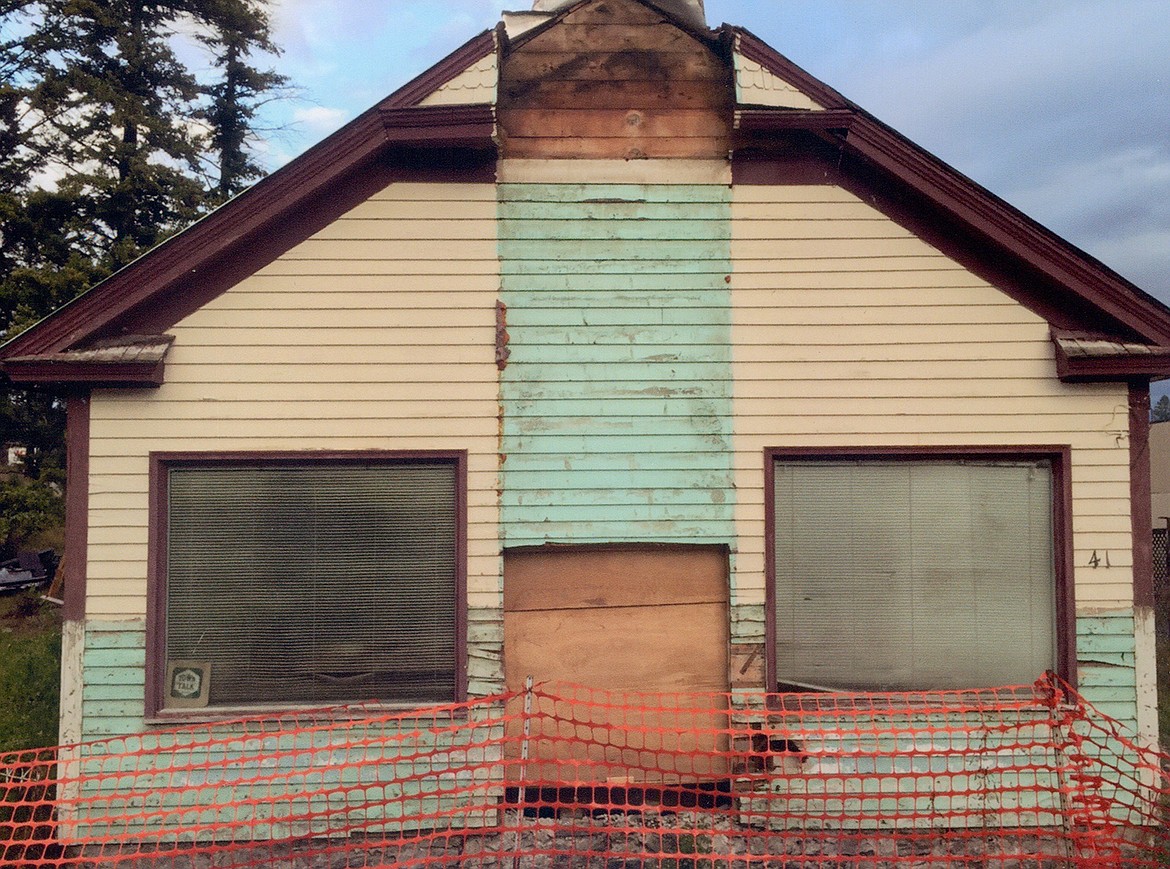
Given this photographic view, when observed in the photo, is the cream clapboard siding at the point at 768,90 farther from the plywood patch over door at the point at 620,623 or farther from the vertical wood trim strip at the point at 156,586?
the vertical wood trim strip at the point at 156,586

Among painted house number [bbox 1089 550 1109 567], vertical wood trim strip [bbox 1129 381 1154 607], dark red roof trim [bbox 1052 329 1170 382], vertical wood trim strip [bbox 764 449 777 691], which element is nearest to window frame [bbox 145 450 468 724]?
vertical wood trim strip [bbox 764 449 777 691]

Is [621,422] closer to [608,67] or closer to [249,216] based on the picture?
[608,67]

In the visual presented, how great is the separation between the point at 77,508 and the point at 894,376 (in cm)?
626

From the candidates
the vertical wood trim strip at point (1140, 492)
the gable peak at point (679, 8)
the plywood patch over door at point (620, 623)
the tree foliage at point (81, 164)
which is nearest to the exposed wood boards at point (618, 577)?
the plywood patch over door at point (620, 623)

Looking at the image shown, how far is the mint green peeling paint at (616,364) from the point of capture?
6.03 meters

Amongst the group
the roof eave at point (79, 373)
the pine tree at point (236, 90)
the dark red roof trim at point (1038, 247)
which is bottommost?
the roof eave at point (79, 373)

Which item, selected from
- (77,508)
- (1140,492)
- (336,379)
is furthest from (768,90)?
(77,508)

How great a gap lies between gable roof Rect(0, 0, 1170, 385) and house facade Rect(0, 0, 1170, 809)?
0.03 meters

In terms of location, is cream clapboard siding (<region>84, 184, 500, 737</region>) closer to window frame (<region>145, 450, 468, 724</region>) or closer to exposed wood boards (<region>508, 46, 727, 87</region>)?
window frame (<region>145, 450, 468, 724</region>)

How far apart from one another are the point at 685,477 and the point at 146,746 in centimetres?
444

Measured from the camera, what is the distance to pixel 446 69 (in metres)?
6.03

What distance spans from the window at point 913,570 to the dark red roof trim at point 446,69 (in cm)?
384

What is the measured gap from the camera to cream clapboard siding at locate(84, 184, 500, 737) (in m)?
5.82

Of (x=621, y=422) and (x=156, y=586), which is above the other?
(x=621, y=422)
